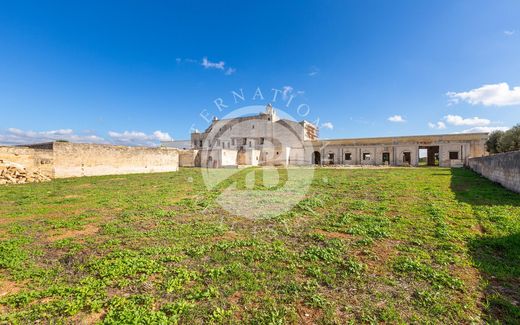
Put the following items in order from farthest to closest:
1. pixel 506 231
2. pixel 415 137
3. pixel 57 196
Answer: pixel 415 137 < pixel 57 196 < pixel 506 231

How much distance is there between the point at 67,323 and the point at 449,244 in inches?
233

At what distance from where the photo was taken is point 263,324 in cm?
246

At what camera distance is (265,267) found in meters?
3.63

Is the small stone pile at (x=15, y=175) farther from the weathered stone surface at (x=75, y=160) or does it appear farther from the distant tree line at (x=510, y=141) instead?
the distant tree line at (x=510, y=141)

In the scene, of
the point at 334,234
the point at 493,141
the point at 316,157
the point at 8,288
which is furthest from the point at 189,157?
the point at 493,141

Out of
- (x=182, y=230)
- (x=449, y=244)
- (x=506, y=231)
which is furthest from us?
(x=182, y=230)

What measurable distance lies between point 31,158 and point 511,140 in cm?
4691

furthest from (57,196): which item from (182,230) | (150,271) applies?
(150,271)

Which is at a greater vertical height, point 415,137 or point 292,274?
point 415,137

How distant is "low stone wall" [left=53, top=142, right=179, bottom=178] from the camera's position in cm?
1680

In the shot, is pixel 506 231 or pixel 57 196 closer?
pixel 506 231

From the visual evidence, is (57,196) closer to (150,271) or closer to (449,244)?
(150,271)

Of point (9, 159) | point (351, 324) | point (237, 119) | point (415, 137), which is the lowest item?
point (351, 324)
